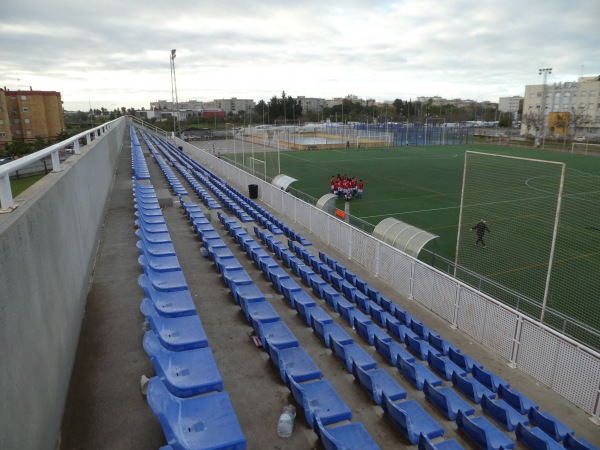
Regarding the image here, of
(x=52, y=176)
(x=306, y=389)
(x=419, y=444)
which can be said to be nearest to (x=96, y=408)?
(x=306, y=389)

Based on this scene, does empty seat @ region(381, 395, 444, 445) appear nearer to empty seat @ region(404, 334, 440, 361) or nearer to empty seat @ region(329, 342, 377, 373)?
empty seat @ region(329, 342, 377, 373)

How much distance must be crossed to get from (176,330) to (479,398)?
5.24m

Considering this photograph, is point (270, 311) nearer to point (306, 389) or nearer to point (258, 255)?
point (306, 389)

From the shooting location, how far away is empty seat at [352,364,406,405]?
6.45 metres

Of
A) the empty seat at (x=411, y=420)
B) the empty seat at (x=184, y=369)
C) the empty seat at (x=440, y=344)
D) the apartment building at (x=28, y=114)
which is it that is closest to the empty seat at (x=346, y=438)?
the empty seat at (x=411, y=420)

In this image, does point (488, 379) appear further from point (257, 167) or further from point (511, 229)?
point (257, 167)

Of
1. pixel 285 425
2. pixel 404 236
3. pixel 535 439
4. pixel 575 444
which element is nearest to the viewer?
pixel 285 425

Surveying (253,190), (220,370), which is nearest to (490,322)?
(220,370)

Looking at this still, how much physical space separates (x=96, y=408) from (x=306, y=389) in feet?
9.30

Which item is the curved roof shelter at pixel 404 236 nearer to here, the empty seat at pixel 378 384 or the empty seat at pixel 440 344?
the empty seat at pixel 440 344

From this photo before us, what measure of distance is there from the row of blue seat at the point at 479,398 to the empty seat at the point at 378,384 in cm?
64

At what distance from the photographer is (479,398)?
7.07 meters

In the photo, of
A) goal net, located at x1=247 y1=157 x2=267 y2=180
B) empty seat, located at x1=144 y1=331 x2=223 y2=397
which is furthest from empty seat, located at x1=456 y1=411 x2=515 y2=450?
goal net, located at x1=247 y1=157 x2=267 y2=180

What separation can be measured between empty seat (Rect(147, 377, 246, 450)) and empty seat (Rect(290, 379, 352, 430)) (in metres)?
1.42
